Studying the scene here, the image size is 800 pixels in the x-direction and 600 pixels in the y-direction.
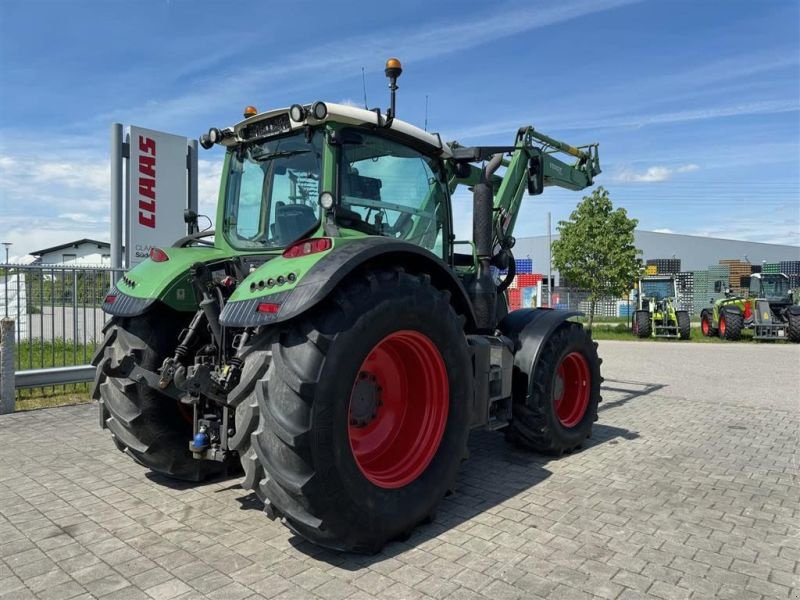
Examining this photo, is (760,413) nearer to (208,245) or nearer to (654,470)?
(654,470)

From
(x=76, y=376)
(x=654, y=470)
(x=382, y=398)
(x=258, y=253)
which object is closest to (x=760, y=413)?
(x=654, y=470)

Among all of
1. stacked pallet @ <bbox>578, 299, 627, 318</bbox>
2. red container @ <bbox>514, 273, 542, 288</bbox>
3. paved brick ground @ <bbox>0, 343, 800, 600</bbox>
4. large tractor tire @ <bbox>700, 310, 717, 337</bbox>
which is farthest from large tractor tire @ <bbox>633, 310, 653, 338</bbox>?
paved brick ground @ <bbox>0, 343, 800, 600</bbox>

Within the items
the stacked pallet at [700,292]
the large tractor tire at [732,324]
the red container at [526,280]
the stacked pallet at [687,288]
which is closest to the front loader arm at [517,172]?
the large tractor tire at [732,324]

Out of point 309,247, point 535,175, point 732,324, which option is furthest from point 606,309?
point 309,247

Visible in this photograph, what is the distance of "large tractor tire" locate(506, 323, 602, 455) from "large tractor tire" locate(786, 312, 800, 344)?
54.5 feet

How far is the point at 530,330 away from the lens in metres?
5.34

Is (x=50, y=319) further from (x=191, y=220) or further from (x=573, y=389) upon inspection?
(x=573, y=389)

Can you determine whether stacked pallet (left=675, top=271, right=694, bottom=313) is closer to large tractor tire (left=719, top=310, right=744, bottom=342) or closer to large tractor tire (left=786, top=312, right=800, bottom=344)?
large tractor tire (left=719, top=310, right=744, bottom=342)

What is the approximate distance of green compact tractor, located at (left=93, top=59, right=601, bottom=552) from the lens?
3113 millimetres

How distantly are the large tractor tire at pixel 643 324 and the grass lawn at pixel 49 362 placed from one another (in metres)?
18.8

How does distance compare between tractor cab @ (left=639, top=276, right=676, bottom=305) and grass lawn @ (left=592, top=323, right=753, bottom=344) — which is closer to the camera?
grass lawn @ (left=592, top=323, right=753, bottom=344)

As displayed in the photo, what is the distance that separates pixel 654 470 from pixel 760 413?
3.77 meters

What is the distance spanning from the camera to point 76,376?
7.60 meters

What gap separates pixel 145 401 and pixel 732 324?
20.1 meters
